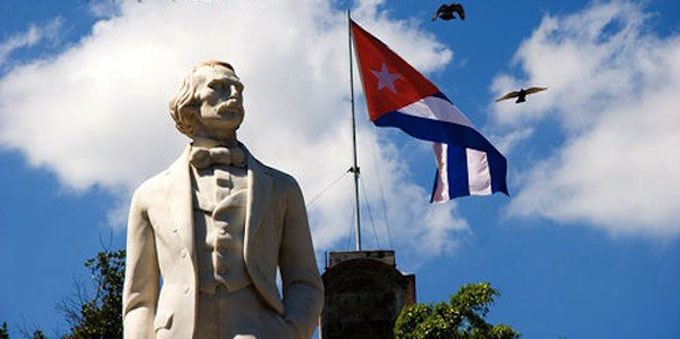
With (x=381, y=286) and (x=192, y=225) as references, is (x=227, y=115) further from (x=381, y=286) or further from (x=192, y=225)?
(x=381, y=286)

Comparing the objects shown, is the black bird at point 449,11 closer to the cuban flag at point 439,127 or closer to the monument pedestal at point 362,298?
the cuban flag at point 439,127

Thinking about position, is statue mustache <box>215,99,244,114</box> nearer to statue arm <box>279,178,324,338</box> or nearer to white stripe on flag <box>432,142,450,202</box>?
statue arm <box>279,178,324,338</box>

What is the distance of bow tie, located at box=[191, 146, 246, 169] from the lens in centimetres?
1014

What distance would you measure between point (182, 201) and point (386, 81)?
1854 cm

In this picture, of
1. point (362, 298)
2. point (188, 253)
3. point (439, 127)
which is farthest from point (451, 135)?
point (362, 298)

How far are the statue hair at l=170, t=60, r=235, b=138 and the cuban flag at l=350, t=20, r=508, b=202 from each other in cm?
1539

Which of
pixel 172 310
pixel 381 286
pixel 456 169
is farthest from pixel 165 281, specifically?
Result: pixel 381 286

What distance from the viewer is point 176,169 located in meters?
10.2

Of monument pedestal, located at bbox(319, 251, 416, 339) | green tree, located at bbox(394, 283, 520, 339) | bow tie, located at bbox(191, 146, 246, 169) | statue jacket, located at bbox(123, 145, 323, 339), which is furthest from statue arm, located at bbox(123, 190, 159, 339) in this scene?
monument pedestal, located at bbox(319, 251, 416, 339)

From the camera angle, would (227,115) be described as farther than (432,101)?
No

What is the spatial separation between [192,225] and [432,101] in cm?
1762

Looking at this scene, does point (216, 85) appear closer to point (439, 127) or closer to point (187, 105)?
point (187, 105)

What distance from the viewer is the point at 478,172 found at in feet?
83.9

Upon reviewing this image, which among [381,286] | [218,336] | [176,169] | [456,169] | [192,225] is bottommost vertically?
[218,336]
